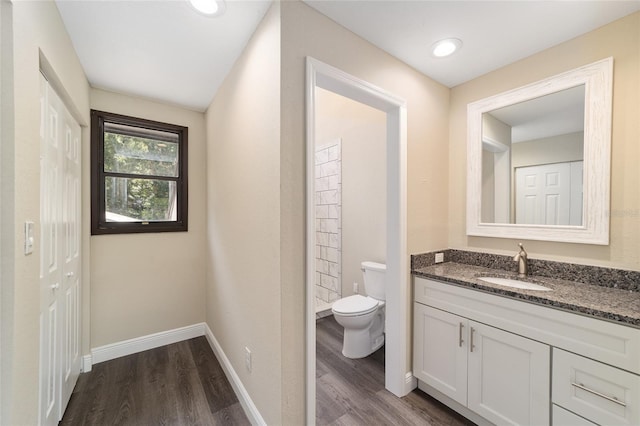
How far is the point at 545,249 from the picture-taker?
1.74 m

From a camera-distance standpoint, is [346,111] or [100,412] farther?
[346,111]

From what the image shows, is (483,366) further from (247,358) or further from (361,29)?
(361,29)

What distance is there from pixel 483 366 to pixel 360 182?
193 centimetres

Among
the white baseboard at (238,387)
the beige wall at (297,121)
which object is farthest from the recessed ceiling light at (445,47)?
the white baseboard at (238,387)

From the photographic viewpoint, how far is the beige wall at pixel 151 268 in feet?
7.52

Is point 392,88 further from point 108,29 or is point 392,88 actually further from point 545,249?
point 108,29

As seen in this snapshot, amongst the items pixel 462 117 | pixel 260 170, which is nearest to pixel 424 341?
pixel 260 170

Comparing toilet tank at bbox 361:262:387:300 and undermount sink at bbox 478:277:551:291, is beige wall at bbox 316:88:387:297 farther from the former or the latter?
undermount sink at bbox 478:277:551:291

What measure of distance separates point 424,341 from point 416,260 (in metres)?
0.59

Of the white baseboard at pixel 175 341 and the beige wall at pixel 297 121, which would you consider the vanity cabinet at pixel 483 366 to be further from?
the white baseboard at pixel 175 341

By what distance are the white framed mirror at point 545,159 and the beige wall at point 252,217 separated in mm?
1665

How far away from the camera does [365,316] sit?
222 centimetres

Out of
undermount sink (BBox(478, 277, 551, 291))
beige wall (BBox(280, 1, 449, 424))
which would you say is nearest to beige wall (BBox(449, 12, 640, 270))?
undermount sink (BBox(478, 277, 551, 291))

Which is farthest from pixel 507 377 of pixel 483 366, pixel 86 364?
pixel 86 364
